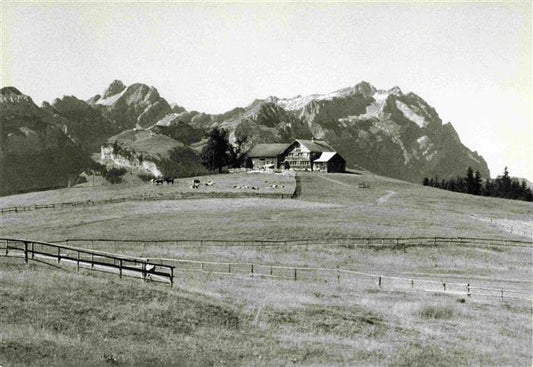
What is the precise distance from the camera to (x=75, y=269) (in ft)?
105

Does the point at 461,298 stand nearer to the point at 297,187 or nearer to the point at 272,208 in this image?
the point at 272,208

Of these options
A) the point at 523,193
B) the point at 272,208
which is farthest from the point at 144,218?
the point at 523,193

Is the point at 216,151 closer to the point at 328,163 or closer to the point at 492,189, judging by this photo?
the point at 328,163

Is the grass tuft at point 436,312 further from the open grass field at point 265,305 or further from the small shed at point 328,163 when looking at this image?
the small shed at point 328,163

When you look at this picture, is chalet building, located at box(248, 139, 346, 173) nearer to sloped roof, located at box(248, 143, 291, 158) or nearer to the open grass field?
sloped roof, located at box(248, 143, 291, 158)

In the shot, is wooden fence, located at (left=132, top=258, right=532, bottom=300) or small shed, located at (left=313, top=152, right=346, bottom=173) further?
small shed, located at (left=313, top=152, right=346, bottom=173)

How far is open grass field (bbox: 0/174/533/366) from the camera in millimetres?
22203

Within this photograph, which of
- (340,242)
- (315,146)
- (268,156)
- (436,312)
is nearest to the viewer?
(436,312)

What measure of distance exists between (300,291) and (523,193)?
144977 mm

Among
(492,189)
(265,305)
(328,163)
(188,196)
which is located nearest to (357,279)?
(265,305)

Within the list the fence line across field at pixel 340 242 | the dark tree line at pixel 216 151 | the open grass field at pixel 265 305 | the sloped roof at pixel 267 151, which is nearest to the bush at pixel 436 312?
the open grass field at pixel 265 305

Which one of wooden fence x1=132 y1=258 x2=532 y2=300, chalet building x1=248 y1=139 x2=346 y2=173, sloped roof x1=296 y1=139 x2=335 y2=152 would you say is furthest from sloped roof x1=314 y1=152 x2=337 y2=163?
wooden fence x1=132 y1=258 x2=532 y2=300

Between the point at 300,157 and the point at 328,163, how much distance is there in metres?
9.37

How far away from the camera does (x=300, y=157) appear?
139 meters
